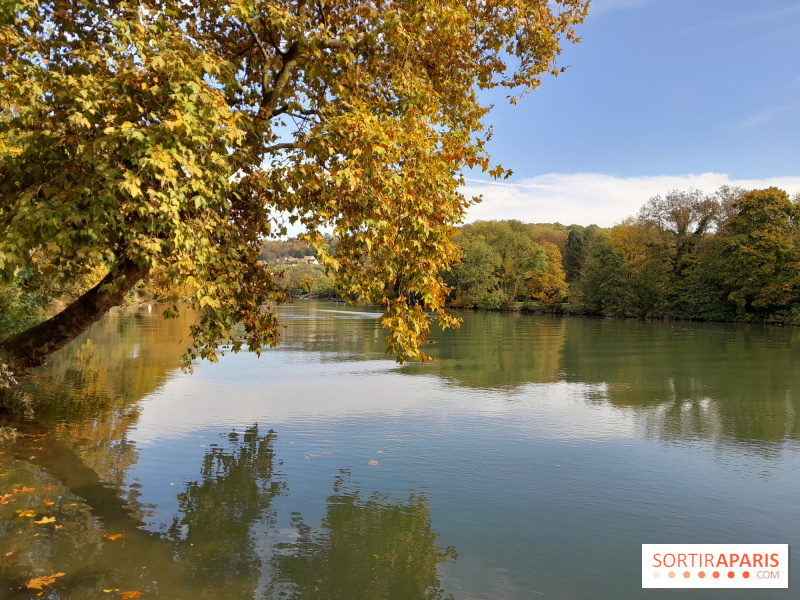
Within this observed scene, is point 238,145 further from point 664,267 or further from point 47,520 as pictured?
point 664,267

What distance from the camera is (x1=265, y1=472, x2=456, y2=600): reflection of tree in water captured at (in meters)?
5.75

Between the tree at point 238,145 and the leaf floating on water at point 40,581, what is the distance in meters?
3.27

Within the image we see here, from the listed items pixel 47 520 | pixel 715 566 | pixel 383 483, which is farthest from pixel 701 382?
pixel 47 520

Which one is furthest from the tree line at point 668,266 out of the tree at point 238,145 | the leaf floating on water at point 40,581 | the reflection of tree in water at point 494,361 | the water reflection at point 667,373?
the leaf floating on water at point 40,581

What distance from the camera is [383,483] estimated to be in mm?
8961

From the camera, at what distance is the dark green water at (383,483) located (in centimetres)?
608

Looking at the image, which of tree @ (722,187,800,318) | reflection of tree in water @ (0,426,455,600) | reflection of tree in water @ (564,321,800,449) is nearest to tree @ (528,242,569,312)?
tree @ (722,187,800,318)

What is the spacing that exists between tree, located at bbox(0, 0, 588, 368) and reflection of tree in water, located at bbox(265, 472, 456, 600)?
2343mm

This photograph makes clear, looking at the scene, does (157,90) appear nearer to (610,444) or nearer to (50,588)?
(50,588)

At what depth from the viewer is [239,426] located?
12.6 meters

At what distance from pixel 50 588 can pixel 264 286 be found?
20.4ft

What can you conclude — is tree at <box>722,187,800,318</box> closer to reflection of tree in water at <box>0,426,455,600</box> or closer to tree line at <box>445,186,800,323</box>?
tree line at <box>445,186,800,323</box>

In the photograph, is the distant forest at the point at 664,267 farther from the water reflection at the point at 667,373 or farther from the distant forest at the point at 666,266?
the water reflection at the point at 667,373

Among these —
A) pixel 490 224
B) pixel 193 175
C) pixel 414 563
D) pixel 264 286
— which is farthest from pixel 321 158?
pixel 490 224
